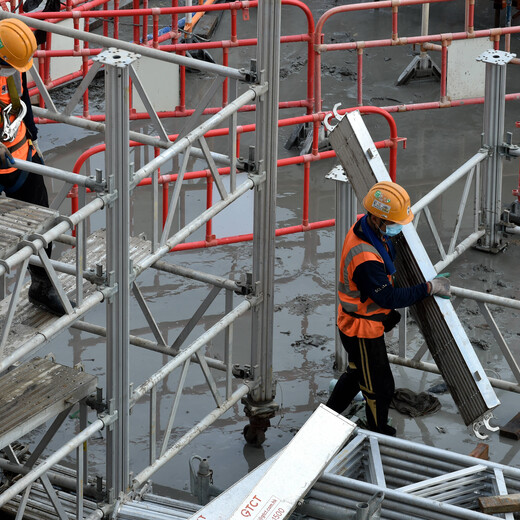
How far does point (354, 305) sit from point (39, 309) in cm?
228

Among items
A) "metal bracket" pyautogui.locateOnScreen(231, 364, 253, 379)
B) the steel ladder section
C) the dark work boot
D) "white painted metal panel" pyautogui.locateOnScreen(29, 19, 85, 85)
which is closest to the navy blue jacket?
the steel ladder section

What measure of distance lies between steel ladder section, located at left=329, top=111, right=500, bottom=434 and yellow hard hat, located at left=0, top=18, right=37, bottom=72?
7.52 ft

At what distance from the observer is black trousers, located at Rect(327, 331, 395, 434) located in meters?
8.14

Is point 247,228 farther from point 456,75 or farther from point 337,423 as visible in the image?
point 337,423

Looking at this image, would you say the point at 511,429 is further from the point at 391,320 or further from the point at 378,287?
the point at 378,287

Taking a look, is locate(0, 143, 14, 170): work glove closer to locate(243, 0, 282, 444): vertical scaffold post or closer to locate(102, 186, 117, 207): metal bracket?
locate(102, 186, 117, 207): metal bracket

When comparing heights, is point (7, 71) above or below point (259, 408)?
above

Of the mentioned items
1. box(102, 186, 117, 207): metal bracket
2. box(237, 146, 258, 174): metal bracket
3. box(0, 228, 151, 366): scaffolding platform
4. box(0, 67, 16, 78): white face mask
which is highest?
box(0, 67, 16, 78): white face mask

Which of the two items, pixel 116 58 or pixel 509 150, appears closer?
pixel 116 58

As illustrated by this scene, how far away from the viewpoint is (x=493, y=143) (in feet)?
35.4

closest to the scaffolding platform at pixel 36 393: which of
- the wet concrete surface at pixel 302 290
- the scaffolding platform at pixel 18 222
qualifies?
the scaffolding platform at pixel 18 222

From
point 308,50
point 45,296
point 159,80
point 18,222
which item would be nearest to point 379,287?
point 45,296

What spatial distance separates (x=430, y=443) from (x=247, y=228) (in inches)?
137

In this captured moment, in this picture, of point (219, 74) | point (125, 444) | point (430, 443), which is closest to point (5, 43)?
point (219, 74)
